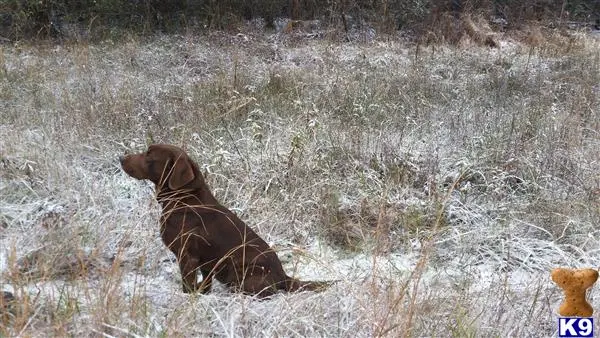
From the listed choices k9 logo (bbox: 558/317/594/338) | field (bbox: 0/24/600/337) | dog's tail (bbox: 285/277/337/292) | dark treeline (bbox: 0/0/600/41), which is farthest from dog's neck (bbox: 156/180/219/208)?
dark treeline (bbox: 0/0/600/41)

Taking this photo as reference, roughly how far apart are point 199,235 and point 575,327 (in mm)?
1540

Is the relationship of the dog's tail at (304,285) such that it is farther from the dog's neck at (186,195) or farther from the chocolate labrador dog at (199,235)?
the dog's neck at (186,195)

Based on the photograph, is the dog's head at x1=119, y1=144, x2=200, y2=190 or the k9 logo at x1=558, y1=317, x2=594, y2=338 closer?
the k9 logo at x1=558, y1=317, x2=594, y2=338

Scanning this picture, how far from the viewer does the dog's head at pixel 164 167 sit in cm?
274

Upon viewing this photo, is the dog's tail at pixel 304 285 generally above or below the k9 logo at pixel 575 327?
below

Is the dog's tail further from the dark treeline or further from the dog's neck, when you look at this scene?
the dark treeline

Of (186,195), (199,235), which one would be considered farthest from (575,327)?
(186,195)

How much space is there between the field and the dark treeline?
131 centimetres

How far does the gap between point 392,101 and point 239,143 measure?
173 cm

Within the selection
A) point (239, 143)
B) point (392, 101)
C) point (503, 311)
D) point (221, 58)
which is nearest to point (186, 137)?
point (239, 143)

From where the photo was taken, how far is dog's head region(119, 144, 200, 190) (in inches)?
108

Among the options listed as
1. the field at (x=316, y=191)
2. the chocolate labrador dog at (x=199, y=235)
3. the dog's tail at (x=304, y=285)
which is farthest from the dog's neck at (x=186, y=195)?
the dog's tail at (x=304, y=285)

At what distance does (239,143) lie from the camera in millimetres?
4652

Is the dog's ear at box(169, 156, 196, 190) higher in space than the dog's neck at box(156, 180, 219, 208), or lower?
higher
